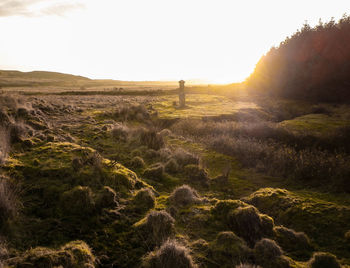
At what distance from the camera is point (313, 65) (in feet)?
113

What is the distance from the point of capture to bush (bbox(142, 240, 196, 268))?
11.3 ft

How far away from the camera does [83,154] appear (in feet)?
22.3

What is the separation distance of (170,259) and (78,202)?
7.45 feet

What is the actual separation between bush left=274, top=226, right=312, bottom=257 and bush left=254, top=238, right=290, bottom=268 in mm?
555

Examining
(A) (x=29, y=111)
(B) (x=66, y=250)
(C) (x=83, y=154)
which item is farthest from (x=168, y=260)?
(A) (x=29, y=111)

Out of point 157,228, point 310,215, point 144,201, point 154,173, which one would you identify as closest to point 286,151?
point 310,215

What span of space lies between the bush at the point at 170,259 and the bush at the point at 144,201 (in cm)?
171

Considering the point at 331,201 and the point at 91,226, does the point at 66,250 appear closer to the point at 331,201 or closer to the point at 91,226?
the point at 91,226

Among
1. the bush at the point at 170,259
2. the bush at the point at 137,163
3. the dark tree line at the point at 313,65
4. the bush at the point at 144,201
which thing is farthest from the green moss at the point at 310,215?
the dark tree line at the point at 313,65

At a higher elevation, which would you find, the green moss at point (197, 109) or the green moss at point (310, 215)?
the green moss at point (197, 109)

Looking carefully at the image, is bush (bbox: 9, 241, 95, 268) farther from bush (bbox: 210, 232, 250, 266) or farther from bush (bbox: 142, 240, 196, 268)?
bush (bbox: 210, 232, 250, 266)

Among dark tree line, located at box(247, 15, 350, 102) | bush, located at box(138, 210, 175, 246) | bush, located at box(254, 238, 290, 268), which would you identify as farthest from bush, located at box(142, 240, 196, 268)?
dark tree line, located at box(247, 15, 350, 102)

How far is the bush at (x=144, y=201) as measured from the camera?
532cm

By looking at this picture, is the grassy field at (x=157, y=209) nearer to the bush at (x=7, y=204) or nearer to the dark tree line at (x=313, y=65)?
the bush at (x=7, y=204)
